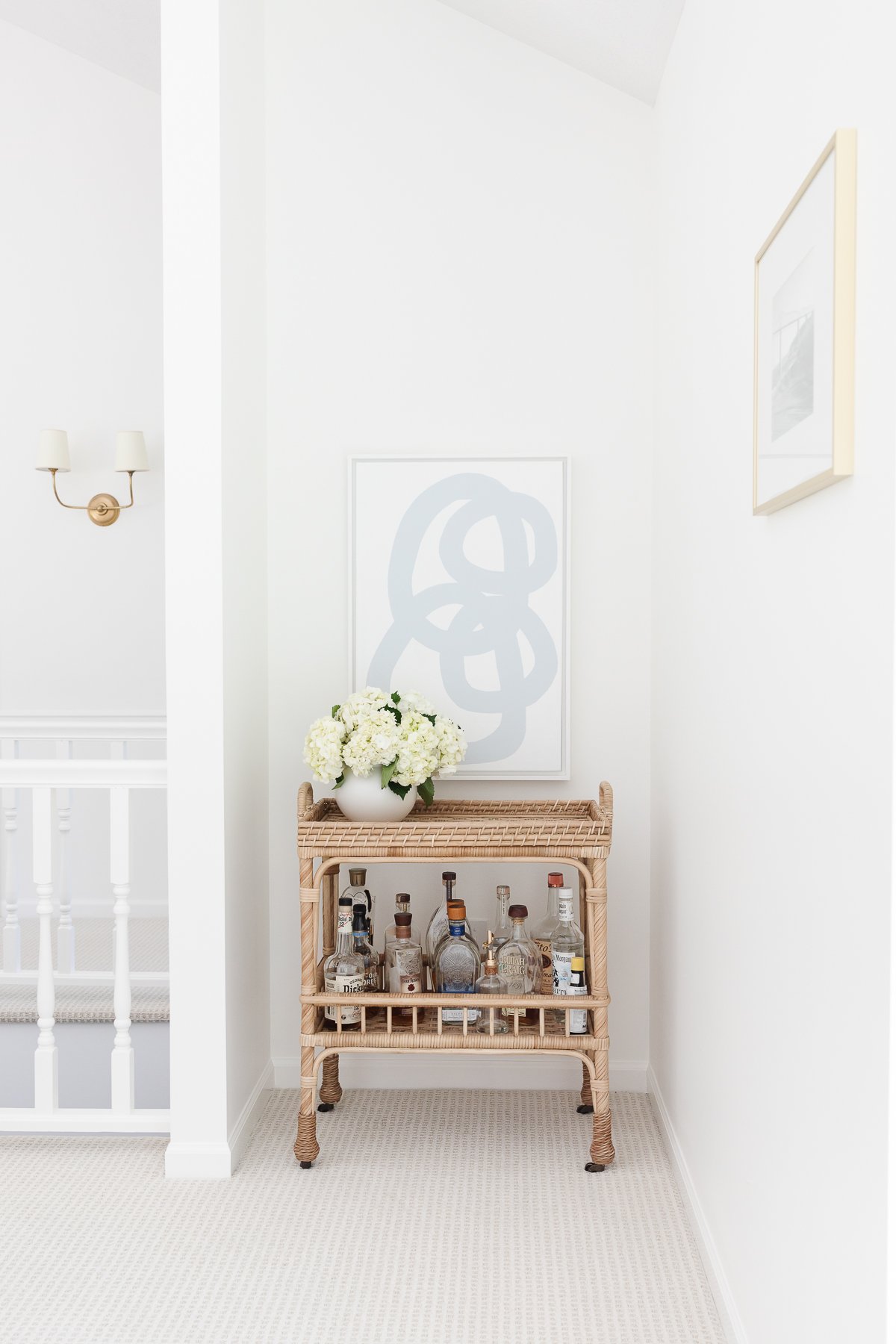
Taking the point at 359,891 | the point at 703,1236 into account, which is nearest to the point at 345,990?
the point at 359,891

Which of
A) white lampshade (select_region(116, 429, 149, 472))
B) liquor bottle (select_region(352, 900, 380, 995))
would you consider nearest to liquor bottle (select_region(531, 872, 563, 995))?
liquor bottle (select_region(352, 900, 380, 995))

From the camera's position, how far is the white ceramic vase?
231cm

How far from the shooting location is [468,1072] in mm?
2658

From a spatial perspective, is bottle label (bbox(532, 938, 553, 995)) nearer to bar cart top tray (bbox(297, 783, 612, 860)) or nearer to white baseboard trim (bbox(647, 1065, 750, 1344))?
bar cart top tray (bbox(297, 783, 612, 860))

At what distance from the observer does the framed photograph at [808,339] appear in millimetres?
1114

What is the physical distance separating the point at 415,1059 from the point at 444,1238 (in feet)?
2.34

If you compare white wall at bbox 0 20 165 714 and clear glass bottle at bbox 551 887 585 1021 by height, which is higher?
white wall at bbox 0 20 165 714

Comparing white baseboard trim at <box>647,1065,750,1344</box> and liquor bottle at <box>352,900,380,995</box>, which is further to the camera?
liquor bottle at <box>352,900,380,995</box>

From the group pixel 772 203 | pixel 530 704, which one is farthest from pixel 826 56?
pixel 530 704

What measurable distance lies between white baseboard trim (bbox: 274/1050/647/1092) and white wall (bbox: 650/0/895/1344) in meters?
0.29

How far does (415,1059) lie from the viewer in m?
2.67

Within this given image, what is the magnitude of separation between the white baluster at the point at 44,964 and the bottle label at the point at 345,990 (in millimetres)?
641

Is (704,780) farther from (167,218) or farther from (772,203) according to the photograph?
(167,218)

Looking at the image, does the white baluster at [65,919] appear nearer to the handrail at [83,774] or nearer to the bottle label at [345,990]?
the handrail at [83,774]
